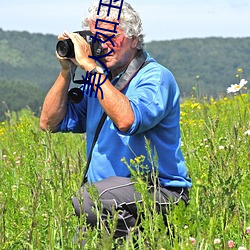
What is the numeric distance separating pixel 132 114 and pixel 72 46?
0.54m

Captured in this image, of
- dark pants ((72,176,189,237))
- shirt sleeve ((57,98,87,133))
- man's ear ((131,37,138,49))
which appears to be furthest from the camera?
shirt sleeve ((57,98,87,133))

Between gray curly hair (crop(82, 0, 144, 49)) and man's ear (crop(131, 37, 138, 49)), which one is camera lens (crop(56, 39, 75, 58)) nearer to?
gray curly hair (crop(82, 0, 144, 49))

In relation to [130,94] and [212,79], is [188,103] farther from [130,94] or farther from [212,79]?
[212,79]

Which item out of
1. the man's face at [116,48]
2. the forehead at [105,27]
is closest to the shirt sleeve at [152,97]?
the man's face at [116,48]

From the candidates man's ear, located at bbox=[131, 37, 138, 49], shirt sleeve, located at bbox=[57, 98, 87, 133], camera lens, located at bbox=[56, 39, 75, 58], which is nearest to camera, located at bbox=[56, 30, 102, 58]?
camera lens, located at bbox=[56, 39, 75, 58]

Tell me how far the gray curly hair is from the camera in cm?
12

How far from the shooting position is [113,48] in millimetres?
3627

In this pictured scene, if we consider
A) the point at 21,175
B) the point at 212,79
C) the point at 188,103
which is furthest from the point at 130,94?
the point at 212,79

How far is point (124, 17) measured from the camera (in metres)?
3.64

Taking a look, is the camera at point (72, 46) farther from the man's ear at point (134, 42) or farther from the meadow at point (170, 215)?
the meadow at point (170, 215)

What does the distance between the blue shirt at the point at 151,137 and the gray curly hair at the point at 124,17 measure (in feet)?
0.57

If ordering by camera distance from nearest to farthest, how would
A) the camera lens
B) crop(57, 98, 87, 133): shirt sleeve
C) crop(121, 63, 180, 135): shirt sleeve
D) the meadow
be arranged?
1. the meadow
2. crop(121, 63, 180, 135): shirt sleeve
3. the camera lens
4. crop(57, 98, 87, 133): shirt sleeve

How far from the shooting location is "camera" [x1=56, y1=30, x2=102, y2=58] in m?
3.49

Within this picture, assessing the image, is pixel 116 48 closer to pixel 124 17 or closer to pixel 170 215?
pixel 124 17
